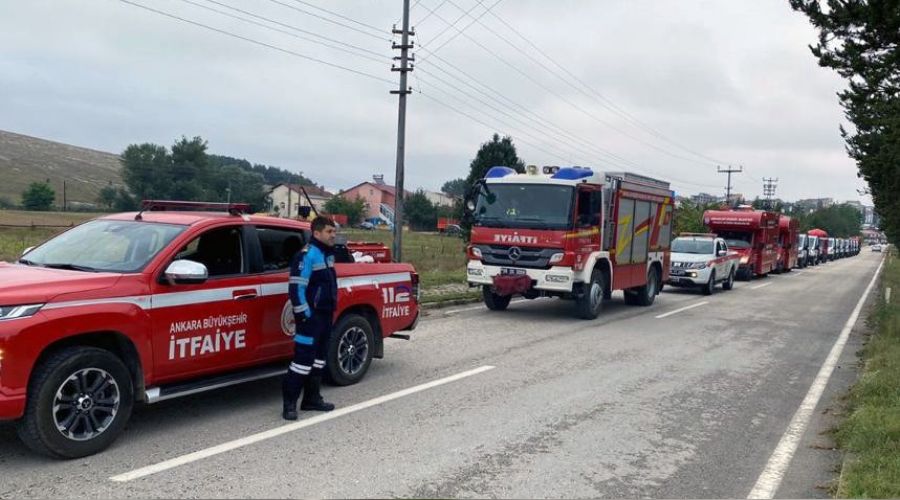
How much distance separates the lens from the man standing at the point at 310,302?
601 centimetres

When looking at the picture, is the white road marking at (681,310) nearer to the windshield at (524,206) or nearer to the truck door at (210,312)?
the windshield at (524,206)

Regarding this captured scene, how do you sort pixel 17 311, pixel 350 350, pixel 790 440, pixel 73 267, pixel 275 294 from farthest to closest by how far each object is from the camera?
pixel 350 350 < pixel 275 294 < pixel 790 440 < pixel 73 267 < pixel 17 311

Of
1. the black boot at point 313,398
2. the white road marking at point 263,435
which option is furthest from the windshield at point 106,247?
the black boot at point 313,398

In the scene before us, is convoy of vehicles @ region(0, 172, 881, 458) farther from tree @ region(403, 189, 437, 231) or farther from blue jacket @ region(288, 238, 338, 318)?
tree @ region(403, 189, 437, 231)

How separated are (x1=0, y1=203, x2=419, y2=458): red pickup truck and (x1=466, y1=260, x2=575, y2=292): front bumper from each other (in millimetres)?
6075

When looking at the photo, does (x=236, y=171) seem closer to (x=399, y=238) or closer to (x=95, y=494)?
(x=399, y=238)

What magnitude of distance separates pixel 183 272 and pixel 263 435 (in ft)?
4.73

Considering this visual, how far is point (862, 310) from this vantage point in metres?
18.8

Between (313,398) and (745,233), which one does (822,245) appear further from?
(313,398)

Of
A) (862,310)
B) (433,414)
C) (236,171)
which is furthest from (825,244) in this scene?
(433,414)

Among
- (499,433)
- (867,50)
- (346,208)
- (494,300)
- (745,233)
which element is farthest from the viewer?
(346,208)

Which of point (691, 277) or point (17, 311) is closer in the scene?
point (17, 311)

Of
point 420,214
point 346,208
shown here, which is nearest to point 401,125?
point 346,208

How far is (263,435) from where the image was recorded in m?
5.68
